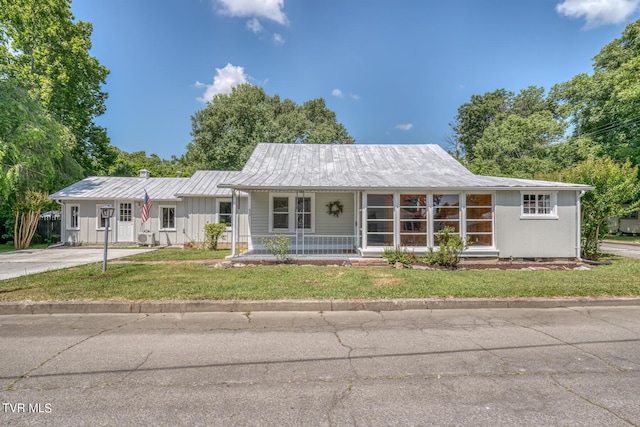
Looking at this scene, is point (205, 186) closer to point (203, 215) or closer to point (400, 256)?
point (203, 215)

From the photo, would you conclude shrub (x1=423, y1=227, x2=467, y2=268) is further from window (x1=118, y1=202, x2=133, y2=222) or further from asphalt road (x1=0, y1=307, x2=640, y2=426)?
window (x1=118, y1=202, x2=133, y2=222)

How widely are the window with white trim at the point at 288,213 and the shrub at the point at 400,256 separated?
3738mm

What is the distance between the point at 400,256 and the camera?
34.1ft

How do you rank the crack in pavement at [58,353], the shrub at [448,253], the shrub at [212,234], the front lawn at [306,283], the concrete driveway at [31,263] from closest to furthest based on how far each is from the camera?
1. the crack in pavement at [58,353]
2. the front lawn at [306,283]
3. the concrete driveway at [31,263]
4. the shrub at [448,253]
5. the shrub at [212,234]

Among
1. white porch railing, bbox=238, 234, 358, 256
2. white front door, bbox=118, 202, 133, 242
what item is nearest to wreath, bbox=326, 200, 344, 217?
white porch railing, bbox=238, 234, 358, 256

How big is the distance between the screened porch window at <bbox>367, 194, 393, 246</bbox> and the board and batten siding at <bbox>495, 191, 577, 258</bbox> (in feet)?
11.9

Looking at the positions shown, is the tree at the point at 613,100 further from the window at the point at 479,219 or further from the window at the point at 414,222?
the window at the point at 414,222

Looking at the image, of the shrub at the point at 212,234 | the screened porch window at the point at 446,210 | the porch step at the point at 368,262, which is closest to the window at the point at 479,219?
Result: the screened porch window at the point at 446,210

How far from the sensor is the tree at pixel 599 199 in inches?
440

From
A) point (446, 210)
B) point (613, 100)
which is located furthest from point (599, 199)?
point (613, 100)

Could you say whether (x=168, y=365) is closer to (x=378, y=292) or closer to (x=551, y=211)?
(x=378, y=292)

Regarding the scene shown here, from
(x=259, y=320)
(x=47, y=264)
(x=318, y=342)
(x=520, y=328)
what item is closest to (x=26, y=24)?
(x=47, y=264)

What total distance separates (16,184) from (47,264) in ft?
27.8

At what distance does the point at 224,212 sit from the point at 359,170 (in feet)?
25.6
